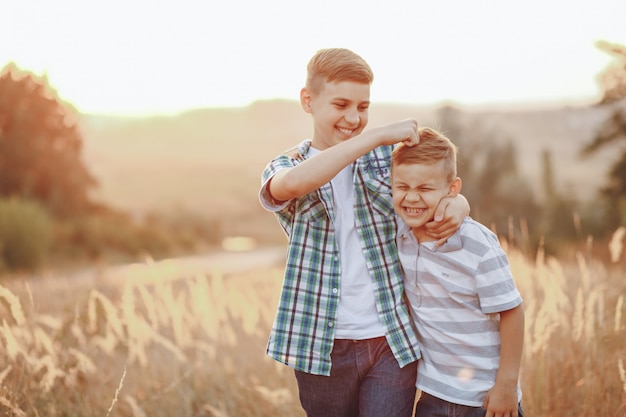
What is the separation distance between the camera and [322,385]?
2506 millimetres

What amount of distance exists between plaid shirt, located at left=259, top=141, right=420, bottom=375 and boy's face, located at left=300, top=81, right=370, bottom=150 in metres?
0.14

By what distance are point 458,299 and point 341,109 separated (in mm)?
835

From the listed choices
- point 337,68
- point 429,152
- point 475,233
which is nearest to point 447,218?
point 475,233

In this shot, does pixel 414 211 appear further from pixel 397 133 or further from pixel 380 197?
pixel 397 133

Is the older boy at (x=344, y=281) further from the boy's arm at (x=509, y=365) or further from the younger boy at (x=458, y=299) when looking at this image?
the boy's arm at (x=509, y=365)

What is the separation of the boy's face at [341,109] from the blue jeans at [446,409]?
105 centimetres

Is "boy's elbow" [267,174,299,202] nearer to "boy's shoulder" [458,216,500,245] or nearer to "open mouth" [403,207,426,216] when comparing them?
"open mouth" [403,207,426,216]

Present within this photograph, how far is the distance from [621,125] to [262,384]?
9818 millimetres

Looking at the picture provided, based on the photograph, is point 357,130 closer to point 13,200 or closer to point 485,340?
point 485,340

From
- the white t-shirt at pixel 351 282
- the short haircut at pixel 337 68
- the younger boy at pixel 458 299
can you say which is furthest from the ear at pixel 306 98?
the younger boy at pixel 458 299

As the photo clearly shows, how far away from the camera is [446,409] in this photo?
94.4 inches

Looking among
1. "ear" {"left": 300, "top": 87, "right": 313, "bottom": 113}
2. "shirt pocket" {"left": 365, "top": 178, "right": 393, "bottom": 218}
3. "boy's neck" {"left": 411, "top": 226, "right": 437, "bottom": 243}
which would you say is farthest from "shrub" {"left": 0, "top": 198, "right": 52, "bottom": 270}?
"boy's neck" {"left": 411, "top": 226, "right": 437, "bottom": 243}

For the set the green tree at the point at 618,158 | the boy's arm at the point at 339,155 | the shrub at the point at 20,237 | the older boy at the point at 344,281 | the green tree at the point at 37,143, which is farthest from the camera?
the green tree at the point at 37,143

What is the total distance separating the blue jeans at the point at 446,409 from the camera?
238cm
